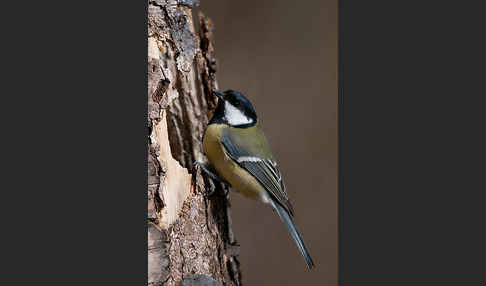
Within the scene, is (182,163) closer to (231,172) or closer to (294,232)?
(231,172)

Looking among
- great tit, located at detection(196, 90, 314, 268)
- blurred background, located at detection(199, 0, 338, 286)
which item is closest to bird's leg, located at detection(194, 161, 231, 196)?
great tit, located at detection(196, 90, 314, 268)

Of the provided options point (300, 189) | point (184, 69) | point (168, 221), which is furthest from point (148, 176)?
point (300, 189)

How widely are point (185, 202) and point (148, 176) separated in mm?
255

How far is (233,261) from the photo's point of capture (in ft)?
6.40

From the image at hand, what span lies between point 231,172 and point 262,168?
5.5 inches

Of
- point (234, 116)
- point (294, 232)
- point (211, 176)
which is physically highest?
point (234, 116)

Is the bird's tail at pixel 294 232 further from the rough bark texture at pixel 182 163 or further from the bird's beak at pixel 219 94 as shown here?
the bird's beak at pixel 219 94

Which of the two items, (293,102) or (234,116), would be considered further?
(234,116)

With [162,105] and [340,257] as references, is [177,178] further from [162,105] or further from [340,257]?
[340,257]

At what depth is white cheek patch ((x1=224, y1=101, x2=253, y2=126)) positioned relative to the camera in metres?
1.98

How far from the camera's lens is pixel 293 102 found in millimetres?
1819

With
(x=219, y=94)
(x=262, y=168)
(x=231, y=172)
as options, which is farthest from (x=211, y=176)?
(x=219, y=94)

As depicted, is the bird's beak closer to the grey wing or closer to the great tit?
the great tit

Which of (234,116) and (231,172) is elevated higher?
(234,116)
